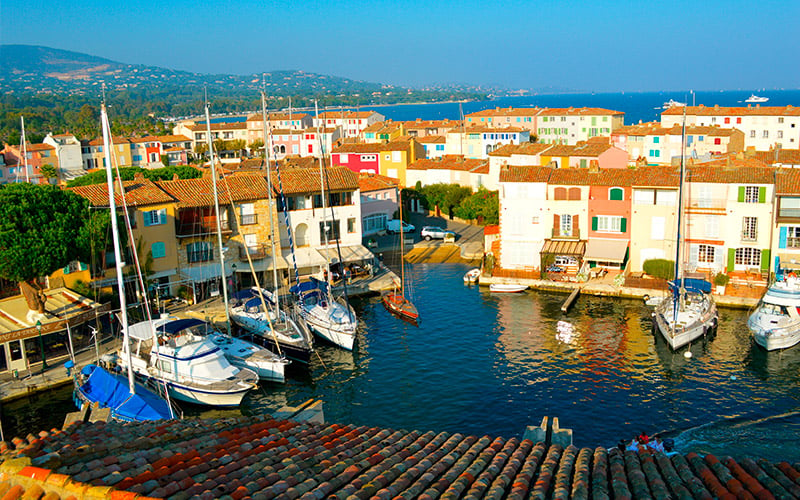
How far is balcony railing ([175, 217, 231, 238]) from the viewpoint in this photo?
140ft

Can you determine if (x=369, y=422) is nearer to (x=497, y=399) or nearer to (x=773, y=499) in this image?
(x=497, y=399)

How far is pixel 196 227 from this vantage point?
43125 millimetres

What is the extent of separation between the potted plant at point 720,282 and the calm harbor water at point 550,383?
161 cm

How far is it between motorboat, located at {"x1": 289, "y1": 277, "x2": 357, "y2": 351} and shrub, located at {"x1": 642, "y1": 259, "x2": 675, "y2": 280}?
20.2m

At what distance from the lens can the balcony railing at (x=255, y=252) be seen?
44.6 metres

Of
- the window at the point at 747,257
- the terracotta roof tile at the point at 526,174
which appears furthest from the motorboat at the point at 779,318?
the terracotta roof tile at the point at 526,174

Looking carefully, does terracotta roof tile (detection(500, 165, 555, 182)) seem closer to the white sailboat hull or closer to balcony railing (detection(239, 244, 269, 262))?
the white sailboat hull

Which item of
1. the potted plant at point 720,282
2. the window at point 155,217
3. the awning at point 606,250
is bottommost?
the potted plant at point 720,282

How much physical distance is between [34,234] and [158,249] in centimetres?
891

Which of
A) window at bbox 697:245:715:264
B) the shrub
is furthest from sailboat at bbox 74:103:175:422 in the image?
window at bbox 697:245:715:264

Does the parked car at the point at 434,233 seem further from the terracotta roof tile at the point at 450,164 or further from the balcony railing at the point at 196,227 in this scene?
the balcony railing at the point at 196,227

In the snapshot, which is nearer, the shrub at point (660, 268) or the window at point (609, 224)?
the shrub at point (660, 268)

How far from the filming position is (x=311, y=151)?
373 ft

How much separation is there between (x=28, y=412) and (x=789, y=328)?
34374mm
